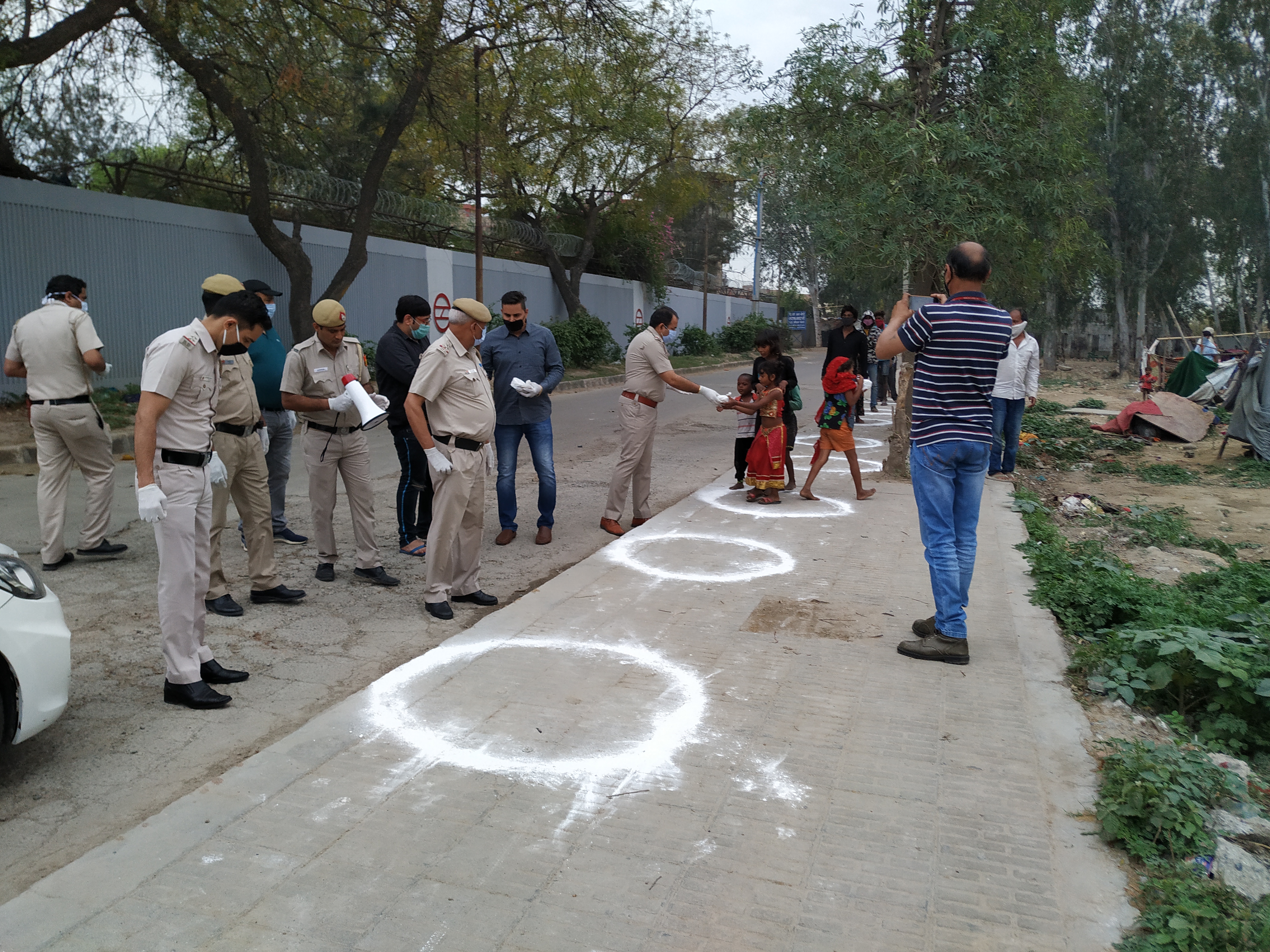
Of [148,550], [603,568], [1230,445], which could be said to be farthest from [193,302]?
[1230,445]

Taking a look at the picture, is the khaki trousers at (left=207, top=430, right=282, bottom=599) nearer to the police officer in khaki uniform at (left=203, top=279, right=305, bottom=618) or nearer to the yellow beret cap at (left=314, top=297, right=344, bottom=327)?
the police officer in khaki uniform at (left=203, top=279, right=305, bottom=618)

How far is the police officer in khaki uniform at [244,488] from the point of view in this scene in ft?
17.3

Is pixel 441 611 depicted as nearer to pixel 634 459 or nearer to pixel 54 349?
pixel 634 459

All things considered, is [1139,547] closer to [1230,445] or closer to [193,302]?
[1230,445]

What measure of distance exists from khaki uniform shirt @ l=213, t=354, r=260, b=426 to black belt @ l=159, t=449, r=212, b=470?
109cm

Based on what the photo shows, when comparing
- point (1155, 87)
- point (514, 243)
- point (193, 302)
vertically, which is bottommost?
point (193, 302)

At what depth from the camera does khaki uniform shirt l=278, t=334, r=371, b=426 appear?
593cm

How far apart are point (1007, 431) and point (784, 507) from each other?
11.0 feet

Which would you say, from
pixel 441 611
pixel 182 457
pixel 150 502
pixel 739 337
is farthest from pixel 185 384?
pixel 739 337

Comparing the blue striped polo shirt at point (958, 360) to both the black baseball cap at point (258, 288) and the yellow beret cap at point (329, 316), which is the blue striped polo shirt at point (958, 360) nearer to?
the yellow beret cap at point (329, 316)

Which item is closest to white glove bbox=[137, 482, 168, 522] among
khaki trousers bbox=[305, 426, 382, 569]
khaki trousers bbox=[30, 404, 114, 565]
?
khaki trousers bbox=[305, 426, 382, 569]

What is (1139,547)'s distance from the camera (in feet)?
25.1

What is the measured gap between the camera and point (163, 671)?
4512 millimetres

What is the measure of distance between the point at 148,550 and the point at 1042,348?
37792mm
